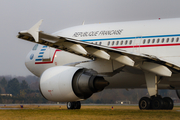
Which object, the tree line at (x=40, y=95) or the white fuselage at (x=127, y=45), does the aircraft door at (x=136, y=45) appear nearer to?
the white fuselage at (x=127, y=45)

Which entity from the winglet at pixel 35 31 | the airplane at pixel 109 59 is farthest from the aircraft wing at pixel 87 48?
the winglet at pixel 35 31

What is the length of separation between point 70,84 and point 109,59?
2085 mm

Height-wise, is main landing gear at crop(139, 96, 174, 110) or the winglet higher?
the winglet

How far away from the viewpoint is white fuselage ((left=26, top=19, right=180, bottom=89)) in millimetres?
13477

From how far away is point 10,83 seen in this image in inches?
1550

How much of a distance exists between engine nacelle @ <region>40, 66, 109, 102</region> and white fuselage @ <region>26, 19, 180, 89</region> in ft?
4.07

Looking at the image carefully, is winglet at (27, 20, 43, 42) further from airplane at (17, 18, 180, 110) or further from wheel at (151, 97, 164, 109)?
wheel at (151, 97, 164, 109)

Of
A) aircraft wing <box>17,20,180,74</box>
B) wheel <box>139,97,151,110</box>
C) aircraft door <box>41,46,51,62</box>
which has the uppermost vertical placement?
aircraft door <box>41,46,51,62</box>

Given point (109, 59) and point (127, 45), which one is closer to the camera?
point (109, 59)

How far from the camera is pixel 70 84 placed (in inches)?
483

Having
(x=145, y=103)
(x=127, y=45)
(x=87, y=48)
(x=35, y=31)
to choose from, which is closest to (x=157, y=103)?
(x=145, y=103)

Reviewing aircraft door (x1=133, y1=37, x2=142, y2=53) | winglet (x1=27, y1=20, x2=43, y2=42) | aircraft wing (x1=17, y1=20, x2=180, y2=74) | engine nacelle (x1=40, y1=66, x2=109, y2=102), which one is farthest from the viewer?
aircraft door (x1=133, y1=37, x2=142, y2=53)

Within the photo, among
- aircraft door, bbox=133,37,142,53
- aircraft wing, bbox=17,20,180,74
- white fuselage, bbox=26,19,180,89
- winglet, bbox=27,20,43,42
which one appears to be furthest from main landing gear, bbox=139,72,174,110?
winglet, bbox=27,20,43,42

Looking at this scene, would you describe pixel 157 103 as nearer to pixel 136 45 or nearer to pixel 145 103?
pixel 145 103
